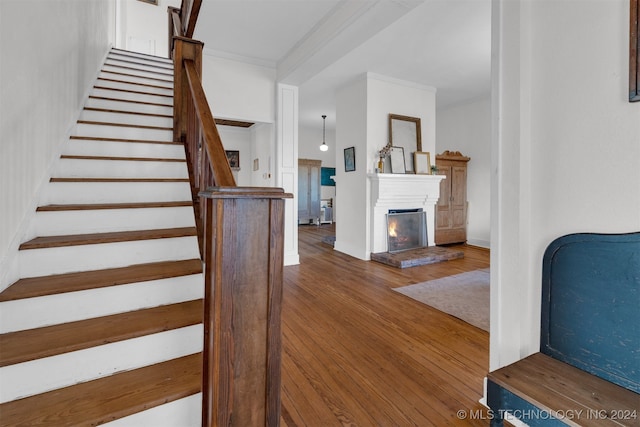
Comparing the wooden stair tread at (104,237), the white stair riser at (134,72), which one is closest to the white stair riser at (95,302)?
the wooden stair tread at (104,237)

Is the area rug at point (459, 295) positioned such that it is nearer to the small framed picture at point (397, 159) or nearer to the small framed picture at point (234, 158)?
the small framed picture at point (397, 159)

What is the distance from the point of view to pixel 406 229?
5082 millimetres

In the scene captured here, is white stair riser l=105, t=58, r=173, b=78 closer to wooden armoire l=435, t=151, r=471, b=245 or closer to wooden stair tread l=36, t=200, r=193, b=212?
wooden stair tread l=36, t=200, r=193, b=212

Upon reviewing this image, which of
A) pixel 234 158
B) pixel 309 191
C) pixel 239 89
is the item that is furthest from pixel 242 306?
pixel 309 191

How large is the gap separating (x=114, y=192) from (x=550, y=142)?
2601mm

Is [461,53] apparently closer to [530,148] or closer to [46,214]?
[530,148]

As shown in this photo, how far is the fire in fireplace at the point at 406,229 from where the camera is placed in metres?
4.89

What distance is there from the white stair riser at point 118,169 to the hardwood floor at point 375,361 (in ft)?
5.10

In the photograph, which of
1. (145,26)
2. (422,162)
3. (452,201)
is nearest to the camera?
(422,162)

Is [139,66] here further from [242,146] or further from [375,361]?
[375,361]

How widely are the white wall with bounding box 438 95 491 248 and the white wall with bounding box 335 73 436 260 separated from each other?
1335 mm

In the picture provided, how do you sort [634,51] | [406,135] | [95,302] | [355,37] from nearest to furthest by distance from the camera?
[634,51], [95,302], [355,37], [406,135]

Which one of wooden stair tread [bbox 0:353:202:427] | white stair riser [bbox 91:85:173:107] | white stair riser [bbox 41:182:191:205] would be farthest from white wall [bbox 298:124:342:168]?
wooden stair tread [bbox 0:353:202:427]

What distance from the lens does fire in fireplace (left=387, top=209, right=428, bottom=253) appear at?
16.0 feet
